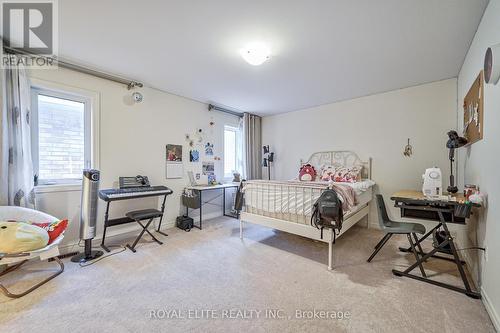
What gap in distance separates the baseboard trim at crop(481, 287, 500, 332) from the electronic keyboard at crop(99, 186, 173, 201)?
3.56m

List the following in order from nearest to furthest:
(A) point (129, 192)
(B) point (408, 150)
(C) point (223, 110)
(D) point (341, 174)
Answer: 1. (A) point (129, 192)
2. (B) point (408, 150)
3. (D) point (341, 174)
4. (C) point (223, 110)

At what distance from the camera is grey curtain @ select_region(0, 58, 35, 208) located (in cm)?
213

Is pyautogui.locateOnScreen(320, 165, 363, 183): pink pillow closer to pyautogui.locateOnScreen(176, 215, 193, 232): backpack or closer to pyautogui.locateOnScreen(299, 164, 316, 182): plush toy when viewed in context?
pyautogui.locateOnScreen(299, 164, 316, 182): plush toy

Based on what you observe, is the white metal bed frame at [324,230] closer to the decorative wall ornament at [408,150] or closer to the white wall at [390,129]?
the white wall at [390,129]

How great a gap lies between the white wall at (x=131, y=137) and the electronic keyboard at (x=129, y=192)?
304 mm

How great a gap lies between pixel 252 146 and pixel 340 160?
2030mm

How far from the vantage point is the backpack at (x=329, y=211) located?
212 cm

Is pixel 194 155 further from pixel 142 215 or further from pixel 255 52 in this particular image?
pixel 255 52

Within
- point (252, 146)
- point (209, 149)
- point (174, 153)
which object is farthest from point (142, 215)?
point (252, 146)

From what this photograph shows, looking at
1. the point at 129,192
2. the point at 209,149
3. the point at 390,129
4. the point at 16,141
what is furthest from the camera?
the point at 209,149

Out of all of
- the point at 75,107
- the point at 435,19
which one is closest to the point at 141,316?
the point at 75,107

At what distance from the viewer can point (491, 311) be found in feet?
4.96

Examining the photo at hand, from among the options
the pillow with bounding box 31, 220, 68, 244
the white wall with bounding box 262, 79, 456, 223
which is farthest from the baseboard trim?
the pillow with bounding box 31, 220, 68, 244

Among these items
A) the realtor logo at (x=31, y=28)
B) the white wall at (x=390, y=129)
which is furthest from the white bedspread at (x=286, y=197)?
the realtor logo at (x=31, y=28)
